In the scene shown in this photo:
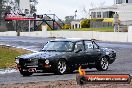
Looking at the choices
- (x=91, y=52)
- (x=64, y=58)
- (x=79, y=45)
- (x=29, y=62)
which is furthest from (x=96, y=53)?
(x=29, y=62)

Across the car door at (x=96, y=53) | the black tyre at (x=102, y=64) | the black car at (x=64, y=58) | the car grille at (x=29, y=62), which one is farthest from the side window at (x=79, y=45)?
the car grille at (x=29, y=62)

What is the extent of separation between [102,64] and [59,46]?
80.3 inches

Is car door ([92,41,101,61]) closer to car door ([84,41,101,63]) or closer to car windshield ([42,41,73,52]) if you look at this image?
car door ([84,41,101,63])

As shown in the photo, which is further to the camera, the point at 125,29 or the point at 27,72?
the point at 125,29

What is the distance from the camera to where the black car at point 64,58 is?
662 inches

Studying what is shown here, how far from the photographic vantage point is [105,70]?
62.6 ft

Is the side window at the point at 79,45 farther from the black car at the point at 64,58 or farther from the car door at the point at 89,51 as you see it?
the car door at the point at 89,51

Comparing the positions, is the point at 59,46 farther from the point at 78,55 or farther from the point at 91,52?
the point at 91,52

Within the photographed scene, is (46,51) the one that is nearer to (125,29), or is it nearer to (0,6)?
(125,29)

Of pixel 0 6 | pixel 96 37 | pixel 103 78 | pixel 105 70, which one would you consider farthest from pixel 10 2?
pixel 103 78

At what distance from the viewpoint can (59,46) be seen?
59.3 feet

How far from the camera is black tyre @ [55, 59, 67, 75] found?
16906 mm

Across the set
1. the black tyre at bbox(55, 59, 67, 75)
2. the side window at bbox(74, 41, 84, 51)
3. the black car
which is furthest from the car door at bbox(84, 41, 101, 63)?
the black tyre at bbox(55, 59, 67, 75)

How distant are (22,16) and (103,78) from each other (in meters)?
87.0
